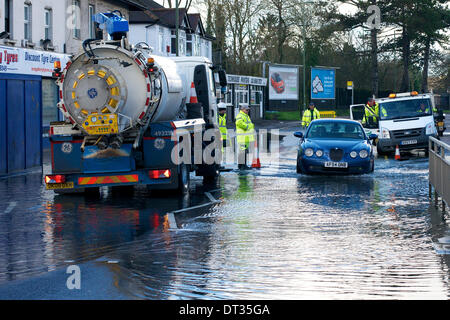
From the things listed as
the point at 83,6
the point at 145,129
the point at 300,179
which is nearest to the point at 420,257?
the point at 145,129

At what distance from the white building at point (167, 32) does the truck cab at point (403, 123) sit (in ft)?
94.6

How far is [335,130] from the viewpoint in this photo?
21219 mm

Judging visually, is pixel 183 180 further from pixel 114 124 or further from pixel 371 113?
pixel 371 113

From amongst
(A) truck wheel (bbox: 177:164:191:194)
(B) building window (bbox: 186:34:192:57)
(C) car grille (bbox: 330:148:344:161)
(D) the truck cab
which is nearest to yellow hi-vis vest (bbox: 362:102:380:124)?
(D) the truck cab

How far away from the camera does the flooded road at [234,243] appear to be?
7801 mm

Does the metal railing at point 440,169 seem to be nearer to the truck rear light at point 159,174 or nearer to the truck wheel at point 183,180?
the truck wheel at point 183,180

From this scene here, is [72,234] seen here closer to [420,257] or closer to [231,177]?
[420,257]

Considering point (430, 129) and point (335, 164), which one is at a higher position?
point (430, 129)

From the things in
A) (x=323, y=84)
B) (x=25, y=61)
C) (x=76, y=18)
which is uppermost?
(x=323, y=84)

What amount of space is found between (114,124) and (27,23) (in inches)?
711

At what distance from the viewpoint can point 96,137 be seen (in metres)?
15.8

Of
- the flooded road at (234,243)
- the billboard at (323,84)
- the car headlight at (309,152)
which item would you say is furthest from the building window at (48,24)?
the billboard at (323,84)

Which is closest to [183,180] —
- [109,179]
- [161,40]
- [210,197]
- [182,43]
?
[210,197]
